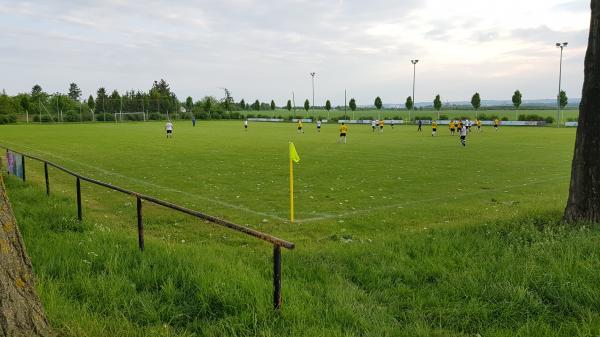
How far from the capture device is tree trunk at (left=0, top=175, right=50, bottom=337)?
3.22 meters

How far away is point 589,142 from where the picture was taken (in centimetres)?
641

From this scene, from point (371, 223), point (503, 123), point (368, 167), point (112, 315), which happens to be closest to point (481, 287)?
point (112, 315)

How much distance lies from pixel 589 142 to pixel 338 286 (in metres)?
4.30

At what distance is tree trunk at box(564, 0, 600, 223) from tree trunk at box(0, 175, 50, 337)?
672 cm

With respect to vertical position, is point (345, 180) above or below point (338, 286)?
below

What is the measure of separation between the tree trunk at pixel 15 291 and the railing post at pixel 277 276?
1795 millimetres

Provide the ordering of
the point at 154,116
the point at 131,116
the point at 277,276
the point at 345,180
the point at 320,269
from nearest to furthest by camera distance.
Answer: the point at 277,276, the point at 320,269, the point at 345,180, the point at 131,116, the point at 154,116

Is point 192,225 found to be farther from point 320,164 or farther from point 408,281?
point 320,164

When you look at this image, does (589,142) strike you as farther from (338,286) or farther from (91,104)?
(91,104)

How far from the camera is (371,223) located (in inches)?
352

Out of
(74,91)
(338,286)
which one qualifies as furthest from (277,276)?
(74,91)

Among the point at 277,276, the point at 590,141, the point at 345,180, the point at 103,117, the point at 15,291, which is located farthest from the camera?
the point at 103,117

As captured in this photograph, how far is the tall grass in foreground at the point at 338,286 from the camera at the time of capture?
3910 mm

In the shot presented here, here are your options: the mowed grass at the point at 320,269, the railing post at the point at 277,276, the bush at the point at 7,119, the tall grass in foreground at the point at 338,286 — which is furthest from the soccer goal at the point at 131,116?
the railing post at the point at 277,276
